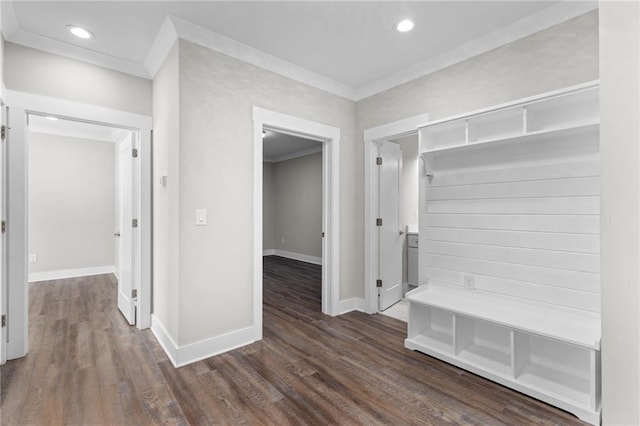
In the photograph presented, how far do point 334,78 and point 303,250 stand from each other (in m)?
4.77

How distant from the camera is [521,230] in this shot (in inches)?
95.2

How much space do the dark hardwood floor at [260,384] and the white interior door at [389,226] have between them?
0.63 metres

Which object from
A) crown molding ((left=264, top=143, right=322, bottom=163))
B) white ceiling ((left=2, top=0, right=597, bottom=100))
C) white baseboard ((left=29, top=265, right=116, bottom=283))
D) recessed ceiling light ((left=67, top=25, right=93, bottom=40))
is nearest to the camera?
white ceiling ((left=2, top=0, right=597, bottom=100))

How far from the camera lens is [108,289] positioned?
4746 mm

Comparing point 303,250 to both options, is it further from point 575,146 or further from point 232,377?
point 575,146

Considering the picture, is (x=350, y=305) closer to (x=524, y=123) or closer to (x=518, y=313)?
(x=518, y=313)

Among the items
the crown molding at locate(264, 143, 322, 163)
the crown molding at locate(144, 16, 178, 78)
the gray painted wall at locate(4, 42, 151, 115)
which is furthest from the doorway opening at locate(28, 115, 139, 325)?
the crown molding at locate(264, 143, 322, 163)

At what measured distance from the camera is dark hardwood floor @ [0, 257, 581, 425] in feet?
6.09

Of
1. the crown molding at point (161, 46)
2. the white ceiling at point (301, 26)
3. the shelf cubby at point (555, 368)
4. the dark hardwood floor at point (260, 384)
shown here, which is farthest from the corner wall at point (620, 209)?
the crown molding at point (161, 46)

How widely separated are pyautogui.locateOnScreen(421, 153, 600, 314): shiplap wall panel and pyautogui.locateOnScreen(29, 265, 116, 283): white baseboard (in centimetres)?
578

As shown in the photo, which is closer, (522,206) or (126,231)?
(522,206)

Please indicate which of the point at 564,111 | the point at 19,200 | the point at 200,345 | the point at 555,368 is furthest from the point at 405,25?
the point at 19,200

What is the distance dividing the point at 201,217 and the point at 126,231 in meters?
1.50

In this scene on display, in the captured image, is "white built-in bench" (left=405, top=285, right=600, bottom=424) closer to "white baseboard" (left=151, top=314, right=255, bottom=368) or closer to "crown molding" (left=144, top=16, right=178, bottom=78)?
"white baseboard" (left=151, top=314, right=255, bottom=368)
